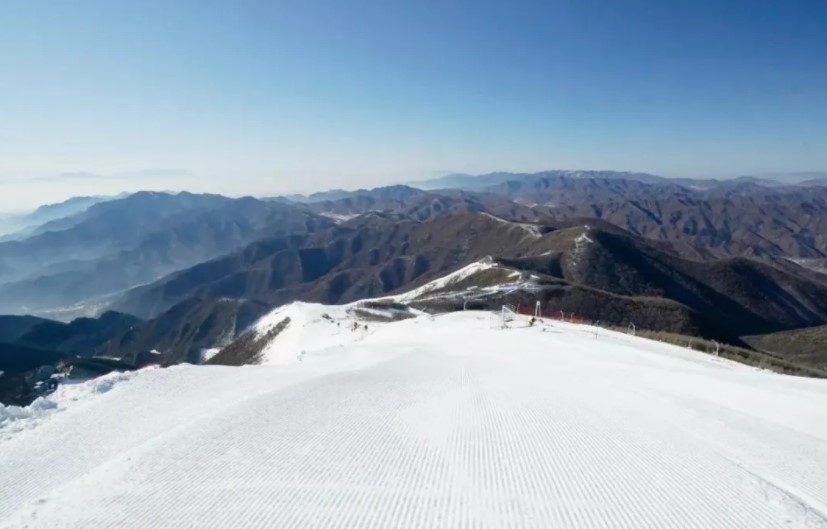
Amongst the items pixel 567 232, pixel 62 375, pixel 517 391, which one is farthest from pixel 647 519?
pixel 567 232

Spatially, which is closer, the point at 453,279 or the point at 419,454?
the point at 419,454

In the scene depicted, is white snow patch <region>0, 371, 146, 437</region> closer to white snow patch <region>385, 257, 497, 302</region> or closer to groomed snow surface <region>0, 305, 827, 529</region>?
groomed snow surface <region>0, 305, 827, 529</region>

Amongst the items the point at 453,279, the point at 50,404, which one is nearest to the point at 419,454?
the point at 50,404

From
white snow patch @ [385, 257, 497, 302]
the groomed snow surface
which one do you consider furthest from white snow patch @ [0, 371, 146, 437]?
white snow patch @ [385, 257, 497, 302]

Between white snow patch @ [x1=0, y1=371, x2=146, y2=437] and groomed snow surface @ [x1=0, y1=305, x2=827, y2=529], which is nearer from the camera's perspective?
groomed snow surface @ [x1=0, y1=305, x2=827, y2=529]

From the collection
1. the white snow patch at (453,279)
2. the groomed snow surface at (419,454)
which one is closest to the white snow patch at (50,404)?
the groomed snow surface at (419,454)

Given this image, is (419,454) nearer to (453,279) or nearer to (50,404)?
(50,404)

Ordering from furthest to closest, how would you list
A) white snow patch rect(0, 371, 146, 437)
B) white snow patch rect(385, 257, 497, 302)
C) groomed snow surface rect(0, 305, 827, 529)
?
white snow patch rect(385, 257, 497, 302), white snow patch rect(0, 371, 146, 437), groomed snow surface rect(0, 305, 827, 529)

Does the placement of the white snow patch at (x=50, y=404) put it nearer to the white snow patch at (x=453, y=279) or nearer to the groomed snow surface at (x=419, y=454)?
the groomed snow surface at (x=419, y=454)

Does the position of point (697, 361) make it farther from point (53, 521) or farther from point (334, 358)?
point (53, 521)
